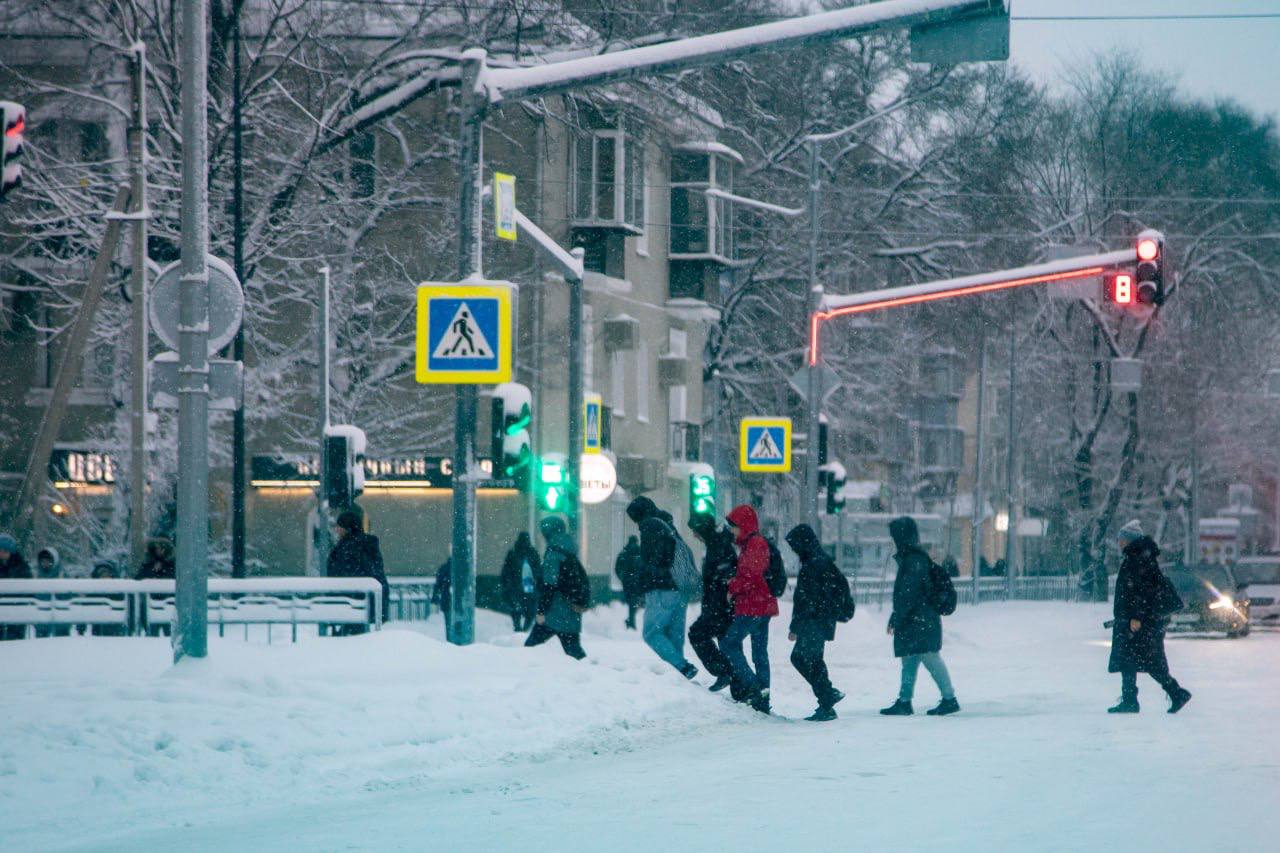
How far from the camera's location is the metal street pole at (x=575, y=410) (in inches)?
1091

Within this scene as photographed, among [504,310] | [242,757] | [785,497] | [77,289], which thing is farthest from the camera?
[785,497]

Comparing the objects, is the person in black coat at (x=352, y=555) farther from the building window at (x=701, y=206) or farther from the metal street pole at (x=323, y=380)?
the building window at (x=701, y=206)

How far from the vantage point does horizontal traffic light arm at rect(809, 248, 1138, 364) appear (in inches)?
1061

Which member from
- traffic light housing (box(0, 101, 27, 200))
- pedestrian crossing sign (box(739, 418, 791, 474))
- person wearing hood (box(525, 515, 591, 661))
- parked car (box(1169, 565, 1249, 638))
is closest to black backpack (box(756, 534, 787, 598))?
person wearing hood (box(525, 515, 591, 661))

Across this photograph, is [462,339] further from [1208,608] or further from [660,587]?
[1208,608]

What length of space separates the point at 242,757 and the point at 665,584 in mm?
6803

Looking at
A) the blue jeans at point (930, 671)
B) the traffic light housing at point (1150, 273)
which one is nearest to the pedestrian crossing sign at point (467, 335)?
the blue jeans at point (930, 671)

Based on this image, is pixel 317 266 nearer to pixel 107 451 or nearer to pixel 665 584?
pixel 107 451

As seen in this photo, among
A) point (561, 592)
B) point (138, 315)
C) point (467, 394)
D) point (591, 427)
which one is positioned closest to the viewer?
point (467, 394)

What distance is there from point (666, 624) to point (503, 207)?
399 cm

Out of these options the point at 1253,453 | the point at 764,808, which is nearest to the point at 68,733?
the point at 764,808

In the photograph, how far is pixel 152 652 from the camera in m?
17.7

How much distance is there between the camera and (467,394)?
1764 centimetres

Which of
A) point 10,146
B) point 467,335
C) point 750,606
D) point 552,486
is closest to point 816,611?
point 750,606
